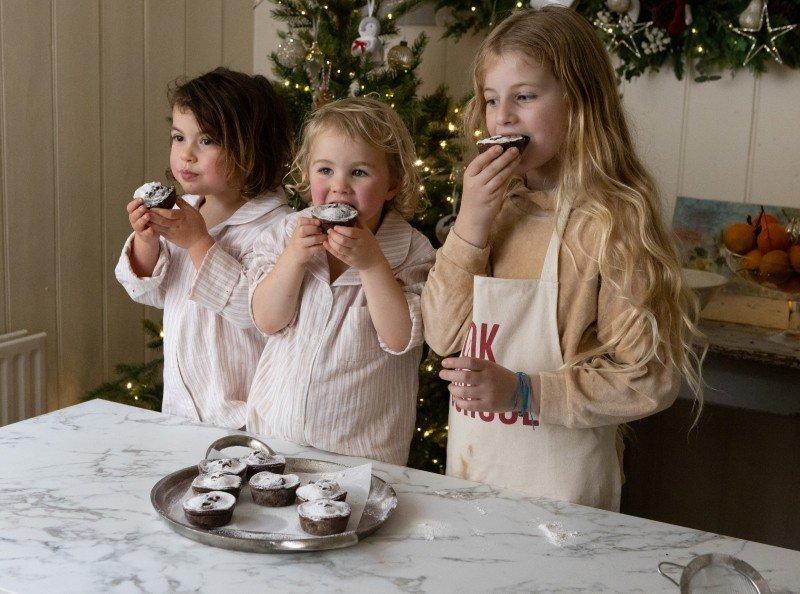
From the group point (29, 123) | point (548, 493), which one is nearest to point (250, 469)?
point (548, 493)

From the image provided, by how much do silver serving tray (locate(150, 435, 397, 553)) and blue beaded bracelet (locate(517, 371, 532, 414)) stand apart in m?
0.26

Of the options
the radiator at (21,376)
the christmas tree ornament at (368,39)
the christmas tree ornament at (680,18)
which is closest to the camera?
the christmas tree ornament at (368,39)

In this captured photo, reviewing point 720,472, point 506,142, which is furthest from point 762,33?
point 506,142

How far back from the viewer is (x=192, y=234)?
182cm

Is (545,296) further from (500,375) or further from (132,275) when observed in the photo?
(132,275)

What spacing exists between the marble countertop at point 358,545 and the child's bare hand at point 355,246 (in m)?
0.37

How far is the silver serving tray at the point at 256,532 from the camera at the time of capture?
3.60ft

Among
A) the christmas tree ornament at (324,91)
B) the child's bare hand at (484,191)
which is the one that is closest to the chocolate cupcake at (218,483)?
the child's bare hand at (484,191)

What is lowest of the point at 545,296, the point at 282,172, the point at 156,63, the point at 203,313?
the point at 203,313

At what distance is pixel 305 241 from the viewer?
1580 millimetres

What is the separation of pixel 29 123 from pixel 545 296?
194 cm

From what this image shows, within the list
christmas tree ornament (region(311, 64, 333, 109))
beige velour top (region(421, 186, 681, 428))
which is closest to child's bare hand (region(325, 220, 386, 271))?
beige velour top (region(421, 186, 681, 428))

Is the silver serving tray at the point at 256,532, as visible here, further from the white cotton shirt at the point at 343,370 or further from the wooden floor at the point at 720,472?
the wooden floor at the point at 720,472

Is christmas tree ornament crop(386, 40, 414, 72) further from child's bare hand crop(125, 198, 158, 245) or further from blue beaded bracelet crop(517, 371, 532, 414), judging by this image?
blue beaded bracelet crop(517, 371, 532, 414)
